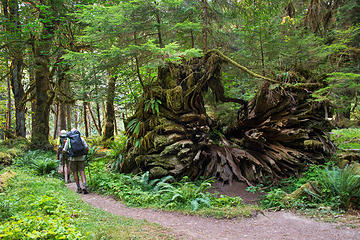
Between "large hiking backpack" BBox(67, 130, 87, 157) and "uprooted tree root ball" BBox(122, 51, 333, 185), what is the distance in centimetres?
195

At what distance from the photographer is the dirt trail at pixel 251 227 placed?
447 cm

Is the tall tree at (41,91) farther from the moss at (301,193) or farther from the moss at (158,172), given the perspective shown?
the moss at (301,193)

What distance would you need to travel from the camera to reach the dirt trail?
14.7ft

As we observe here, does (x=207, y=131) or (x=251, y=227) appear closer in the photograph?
(x=251, y=227)

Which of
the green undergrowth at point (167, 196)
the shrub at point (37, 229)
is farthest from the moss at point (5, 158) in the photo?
the shrub at point (37, 229)

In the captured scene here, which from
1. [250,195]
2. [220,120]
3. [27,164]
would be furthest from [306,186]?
[27,164]

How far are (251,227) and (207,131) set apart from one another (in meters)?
4.80

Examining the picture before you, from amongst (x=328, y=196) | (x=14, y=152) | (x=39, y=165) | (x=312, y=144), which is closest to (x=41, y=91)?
(x=14, y=152)

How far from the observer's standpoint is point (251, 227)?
5.11 m

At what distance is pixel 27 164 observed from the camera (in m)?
10.6

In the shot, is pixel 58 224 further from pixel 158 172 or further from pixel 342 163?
pixel 342 163

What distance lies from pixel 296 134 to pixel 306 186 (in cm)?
289

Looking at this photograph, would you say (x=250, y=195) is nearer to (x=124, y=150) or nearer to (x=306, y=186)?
(x=306, y=186)

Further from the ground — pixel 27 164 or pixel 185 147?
pixel 185 147
